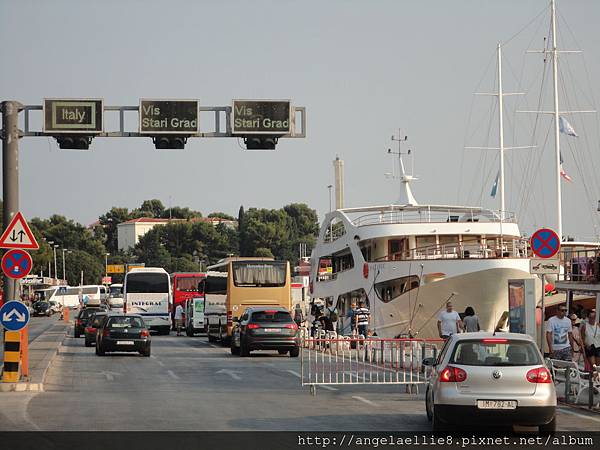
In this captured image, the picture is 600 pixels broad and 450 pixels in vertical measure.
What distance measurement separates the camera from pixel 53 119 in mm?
26641

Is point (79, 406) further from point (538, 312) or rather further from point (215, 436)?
point (538, 312)

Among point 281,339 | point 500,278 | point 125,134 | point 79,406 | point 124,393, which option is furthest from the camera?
point 500,278

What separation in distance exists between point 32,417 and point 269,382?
8.86 m

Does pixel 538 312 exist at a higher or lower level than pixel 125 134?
lower

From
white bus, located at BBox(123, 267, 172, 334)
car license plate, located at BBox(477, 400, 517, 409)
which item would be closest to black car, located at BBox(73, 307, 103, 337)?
white bus, located at BBox(123, 267, 172, 334)

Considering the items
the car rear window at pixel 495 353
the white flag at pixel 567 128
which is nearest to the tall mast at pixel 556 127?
the white flag at pixel 567 128

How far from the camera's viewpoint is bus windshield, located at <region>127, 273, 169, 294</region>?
62.5 metres

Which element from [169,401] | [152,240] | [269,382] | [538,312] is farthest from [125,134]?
[152,240]

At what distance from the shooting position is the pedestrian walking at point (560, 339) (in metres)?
21.0

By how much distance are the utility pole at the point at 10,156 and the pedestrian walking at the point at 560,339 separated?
1156 cm

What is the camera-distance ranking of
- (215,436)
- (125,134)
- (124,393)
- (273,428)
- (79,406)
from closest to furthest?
(215,436)
(273,428)
(79,406)
(124,393)
(125,134)

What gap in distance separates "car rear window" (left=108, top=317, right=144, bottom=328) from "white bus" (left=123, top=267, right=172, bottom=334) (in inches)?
978

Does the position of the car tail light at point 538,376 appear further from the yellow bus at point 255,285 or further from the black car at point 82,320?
the black car at point 82,320

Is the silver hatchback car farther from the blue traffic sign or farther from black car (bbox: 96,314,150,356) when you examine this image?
black car (bbox: 96,314,150,356)
